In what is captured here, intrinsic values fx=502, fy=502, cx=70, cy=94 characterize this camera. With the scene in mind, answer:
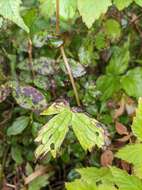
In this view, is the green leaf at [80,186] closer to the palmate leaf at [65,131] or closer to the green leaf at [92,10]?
the palmate leaf at [65,131]

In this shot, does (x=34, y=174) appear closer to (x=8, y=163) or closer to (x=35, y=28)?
(x=8, y=163)

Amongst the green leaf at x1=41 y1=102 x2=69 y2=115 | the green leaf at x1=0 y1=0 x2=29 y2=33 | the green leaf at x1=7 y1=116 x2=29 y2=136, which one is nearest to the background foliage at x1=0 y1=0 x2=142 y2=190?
the green leaf at x1=7 y1=116 x2=29 y2=136

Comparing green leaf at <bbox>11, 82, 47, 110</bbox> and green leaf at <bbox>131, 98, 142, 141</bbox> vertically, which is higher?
green leaf at <bbox>11, 82, 47, 110</bbox>

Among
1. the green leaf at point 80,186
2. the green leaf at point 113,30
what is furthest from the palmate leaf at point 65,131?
the green leaf at point 113,30

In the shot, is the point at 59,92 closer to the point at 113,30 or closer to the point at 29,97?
the point at 29,97

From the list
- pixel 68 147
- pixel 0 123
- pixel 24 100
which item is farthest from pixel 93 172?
pixel 0 123

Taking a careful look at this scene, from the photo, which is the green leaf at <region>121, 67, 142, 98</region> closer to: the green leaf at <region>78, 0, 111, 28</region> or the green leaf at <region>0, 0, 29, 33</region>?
the green leaf at <region>78, 0, 111, 28</region>
